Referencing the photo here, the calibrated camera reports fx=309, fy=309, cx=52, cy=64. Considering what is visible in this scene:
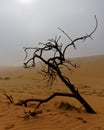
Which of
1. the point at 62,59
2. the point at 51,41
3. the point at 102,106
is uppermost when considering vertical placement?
the point at 51,41

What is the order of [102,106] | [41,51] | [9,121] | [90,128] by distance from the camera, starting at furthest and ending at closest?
[102,106] < [41,51] < [9,121] < [90,128]

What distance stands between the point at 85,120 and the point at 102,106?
11.9 feet

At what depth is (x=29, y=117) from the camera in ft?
26.4

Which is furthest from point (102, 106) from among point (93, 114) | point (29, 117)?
point (29, 117)

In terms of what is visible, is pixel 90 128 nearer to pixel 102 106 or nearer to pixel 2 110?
pixel 2 110

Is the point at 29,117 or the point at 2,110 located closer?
the point at 29,117

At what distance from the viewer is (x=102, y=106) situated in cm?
1135

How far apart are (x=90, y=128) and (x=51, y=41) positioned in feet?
10.4

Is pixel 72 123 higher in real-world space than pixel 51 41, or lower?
lower

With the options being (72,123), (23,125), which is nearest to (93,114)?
(72,123)

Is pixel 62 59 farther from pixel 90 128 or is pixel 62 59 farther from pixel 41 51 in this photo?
pixel 90 128

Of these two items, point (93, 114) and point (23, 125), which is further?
point (93, 114)

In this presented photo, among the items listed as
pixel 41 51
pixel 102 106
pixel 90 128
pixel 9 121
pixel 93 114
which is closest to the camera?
pixel 90 128

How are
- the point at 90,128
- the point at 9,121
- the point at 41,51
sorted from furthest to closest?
1. the point at 41,51
2. the point at 9,121
3. the point at 90,128
